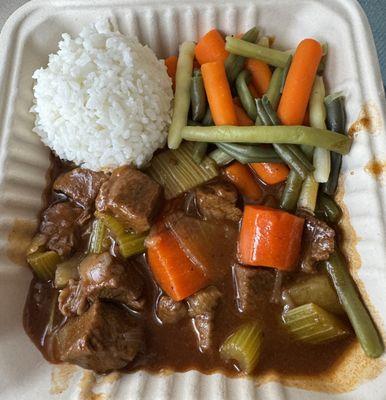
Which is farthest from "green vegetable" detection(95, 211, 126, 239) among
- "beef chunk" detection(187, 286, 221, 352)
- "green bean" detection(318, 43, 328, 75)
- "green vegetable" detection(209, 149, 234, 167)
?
"green bean" detection(318, 43, 328, 75)

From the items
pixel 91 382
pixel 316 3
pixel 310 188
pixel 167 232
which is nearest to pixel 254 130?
pixel 310 188

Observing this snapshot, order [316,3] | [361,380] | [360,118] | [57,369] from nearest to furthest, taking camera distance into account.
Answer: [361,380], [57,369], [360,118], [316,3]

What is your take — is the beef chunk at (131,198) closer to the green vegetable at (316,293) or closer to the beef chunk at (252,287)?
the beef chunk at (252,287)

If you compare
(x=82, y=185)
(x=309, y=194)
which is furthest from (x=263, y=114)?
(x=82, y=185)

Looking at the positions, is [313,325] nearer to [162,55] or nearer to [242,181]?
[242,181]

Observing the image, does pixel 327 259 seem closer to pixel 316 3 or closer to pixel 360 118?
pixel 360 118
